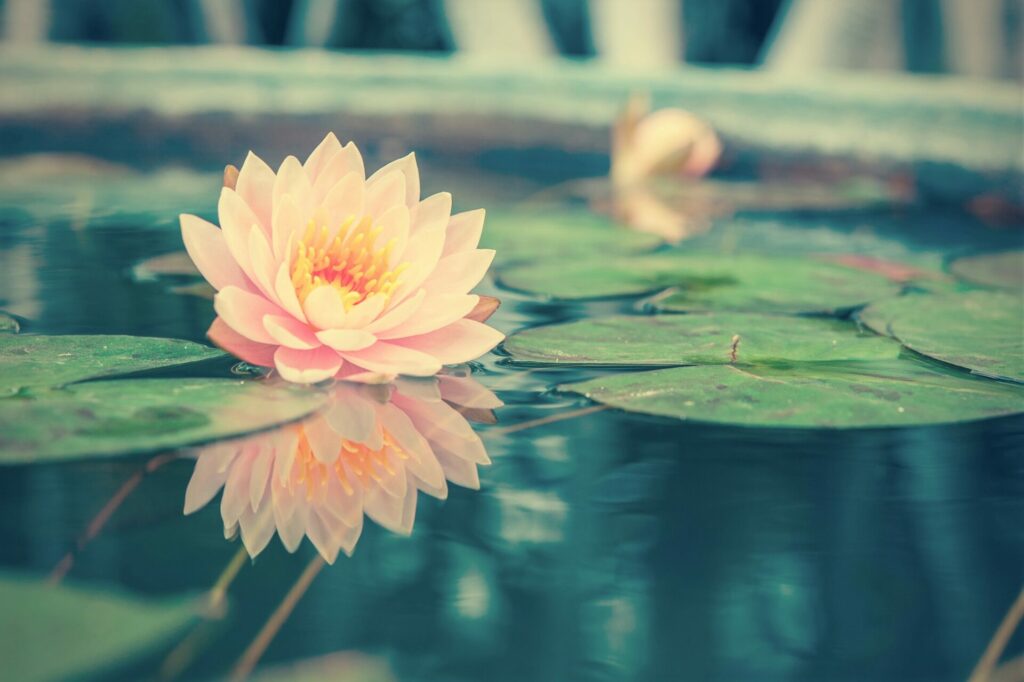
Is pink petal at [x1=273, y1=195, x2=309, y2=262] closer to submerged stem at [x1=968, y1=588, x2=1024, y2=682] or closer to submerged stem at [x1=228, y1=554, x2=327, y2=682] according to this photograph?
submerged stem at [x1=228, y1=554, x2=327, y2=682]

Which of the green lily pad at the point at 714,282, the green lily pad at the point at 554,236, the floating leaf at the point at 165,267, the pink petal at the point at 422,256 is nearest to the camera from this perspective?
the pink petal at the point at 422,256

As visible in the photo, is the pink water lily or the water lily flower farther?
the water lily flower

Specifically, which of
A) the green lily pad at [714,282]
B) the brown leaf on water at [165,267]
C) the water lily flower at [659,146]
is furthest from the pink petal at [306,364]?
the water lily flower at [659,146]

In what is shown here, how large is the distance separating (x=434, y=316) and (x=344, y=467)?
232mm

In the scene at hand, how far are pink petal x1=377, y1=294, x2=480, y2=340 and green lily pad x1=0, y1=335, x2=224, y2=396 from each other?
185 millimetres

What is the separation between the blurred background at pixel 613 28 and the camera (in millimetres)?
3006

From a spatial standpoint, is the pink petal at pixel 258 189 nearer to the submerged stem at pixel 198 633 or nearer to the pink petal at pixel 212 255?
the pink petal at pixel 212 255

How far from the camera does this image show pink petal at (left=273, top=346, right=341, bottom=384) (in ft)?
3.06

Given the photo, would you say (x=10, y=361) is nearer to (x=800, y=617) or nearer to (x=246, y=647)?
(x=246, y=647)

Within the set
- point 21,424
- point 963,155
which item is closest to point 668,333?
point 21,424

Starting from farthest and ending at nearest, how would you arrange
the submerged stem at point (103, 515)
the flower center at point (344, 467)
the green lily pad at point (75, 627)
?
the flower center at point (344, 467)
the submerged stem at point (103, 515)
the green lily pad at point (75, 627)

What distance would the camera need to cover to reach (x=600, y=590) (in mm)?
637

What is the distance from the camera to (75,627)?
541 millimetres

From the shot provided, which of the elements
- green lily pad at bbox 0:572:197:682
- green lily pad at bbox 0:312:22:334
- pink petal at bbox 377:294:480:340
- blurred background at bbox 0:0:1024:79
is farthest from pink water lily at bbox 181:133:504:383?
blurred background at bbox 0:0:1024:79
